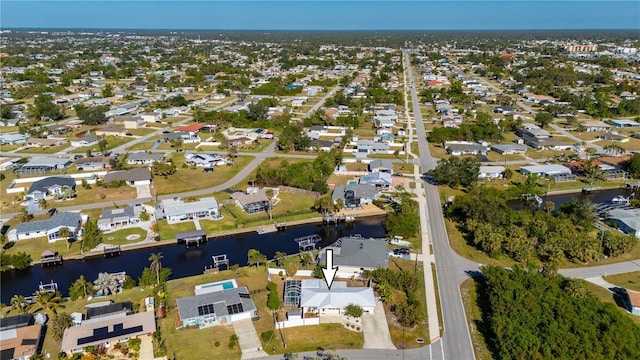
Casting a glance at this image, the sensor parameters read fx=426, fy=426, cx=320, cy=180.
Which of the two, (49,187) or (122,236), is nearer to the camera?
(122,236)

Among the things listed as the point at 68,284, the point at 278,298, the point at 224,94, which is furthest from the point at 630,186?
the point at 224,94

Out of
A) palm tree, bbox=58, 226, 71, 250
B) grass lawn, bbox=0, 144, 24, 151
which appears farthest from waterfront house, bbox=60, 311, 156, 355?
grass lawn, bbox=0, 144, 24, 151

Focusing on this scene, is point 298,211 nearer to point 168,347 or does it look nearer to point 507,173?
point 168,347

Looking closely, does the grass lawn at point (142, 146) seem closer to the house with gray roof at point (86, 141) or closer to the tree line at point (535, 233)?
the house with gray roof at point (86, 141)

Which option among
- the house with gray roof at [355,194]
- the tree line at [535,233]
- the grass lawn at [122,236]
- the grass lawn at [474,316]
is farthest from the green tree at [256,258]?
the tree line at [535,233]

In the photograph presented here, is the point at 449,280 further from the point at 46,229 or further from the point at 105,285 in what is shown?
the point at 46,229

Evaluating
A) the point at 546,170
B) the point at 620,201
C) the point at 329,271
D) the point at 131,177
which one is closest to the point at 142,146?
the point at 131,177

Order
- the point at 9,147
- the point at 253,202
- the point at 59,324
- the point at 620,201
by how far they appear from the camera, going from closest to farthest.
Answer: the point at 59,324
the point at 253,202
the point at 620,201
the point at 9,147
